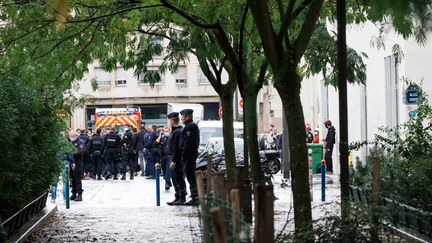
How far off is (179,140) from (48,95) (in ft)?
11.0

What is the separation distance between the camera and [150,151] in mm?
28234

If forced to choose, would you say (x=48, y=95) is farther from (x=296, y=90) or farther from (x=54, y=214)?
(x=296, y=90)

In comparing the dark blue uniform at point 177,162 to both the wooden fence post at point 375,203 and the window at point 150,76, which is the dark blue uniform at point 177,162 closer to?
the window at point 150,76

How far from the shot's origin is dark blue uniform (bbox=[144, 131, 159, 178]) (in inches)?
1101

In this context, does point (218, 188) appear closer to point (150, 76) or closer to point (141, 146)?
point (150, 76)

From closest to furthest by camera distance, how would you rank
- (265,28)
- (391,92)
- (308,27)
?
(265,28) < (308,27) < (391,92)

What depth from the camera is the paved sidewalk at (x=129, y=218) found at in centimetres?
1174

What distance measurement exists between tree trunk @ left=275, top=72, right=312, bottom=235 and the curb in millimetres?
4605

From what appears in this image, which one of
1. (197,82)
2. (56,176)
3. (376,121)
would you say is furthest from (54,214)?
(197,82)

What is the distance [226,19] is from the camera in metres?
12.9

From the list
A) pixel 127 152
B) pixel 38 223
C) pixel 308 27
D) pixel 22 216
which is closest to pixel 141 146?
pixel 127 152

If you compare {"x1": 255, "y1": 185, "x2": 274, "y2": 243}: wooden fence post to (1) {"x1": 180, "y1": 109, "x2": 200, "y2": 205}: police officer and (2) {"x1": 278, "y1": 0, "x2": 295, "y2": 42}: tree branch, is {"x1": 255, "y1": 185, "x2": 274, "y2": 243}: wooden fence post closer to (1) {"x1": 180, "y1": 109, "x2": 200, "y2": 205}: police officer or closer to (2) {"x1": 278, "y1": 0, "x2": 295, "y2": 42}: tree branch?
(2) {"x1": 278, "y1": 0, "x2": 295, "y2": 42}: tree branch

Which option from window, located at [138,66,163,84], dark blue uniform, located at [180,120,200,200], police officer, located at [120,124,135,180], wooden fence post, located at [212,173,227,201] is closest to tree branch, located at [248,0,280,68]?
wooden fence post, located at [212,173,227,201]

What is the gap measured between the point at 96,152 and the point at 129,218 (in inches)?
549
